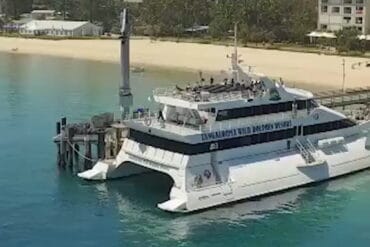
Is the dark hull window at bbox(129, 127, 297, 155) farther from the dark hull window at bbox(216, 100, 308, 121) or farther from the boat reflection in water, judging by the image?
the boat reflection in water

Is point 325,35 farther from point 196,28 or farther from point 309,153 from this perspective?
point 309,153

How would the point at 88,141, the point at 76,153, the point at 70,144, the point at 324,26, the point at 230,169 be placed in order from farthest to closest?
the point at 324,26
the point at 76,153
the point at 70,144
the point at 88,141
the point at 230,169

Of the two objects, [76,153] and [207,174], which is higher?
[207,174]

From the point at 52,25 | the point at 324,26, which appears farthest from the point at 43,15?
the point at 324,26

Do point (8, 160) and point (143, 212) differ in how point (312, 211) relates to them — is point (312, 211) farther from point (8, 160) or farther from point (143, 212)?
point (8, 160)

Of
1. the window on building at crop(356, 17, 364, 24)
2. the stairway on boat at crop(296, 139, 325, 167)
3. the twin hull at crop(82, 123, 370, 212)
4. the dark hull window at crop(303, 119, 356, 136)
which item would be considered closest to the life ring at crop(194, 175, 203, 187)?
the twin hull at crop(82, 123, 370, 212)

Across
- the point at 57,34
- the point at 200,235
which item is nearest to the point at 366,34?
the point at 57,34

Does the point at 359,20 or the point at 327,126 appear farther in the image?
the point at 359,20
